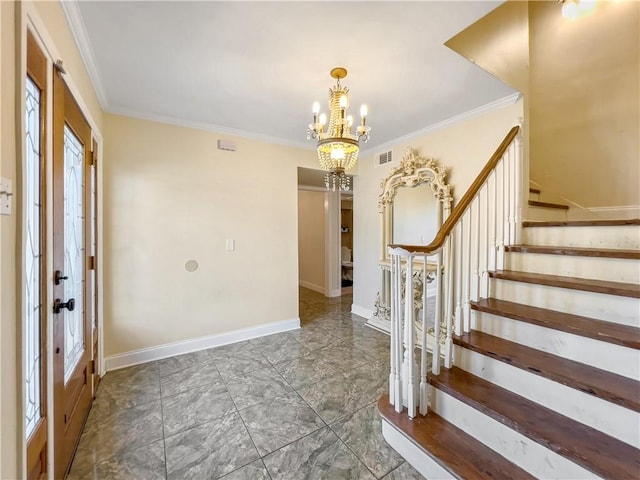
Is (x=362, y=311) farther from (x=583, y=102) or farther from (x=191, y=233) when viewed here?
(x=583, y=102)

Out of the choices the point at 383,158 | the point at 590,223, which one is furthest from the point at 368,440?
the point at 383,158

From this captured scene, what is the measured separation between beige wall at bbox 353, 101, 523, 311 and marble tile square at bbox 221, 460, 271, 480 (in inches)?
105

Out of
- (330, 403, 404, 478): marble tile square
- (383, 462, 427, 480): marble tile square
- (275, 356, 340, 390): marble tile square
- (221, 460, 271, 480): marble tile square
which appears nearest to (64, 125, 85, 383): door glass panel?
(221, 460, 271, 480): marble tile square

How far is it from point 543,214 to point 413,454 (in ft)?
8.33

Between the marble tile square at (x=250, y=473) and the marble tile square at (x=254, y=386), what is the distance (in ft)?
1.80

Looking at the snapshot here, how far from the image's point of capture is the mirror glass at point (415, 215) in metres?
3.10

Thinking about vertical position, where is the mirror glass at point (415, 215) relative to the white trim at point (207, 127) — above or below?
below

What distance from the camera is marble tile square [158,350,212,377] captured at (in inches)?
101

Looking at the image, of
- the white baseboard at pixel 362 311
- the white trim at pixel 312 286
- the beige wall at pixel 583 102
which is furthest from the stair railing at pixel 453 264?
the white trim at pixel 312 286

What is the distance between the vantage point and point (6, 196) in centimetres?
85

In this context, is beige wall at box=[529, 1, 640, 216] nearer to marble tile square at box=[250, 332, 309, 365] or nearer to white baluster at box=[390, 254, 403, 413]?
white baluster at box=[390, 254, 403, 413]

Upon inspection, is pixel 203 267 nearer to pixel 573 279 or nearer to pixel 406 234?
pixel 406 234

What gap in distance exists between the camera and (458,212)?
178cm

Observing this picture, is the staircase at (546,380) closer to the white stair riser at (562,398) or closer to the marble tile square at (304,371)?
the white stair riser at (562,398)
